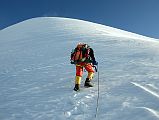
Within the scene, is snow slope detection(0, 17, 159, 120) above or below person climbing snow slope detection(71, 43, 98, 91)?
below

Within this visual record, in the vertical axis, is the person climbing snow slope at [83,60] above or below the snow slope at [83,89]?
above

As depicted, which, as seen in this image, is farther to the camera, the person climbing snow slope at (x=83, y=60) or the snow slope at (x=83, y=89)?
the person climbing snow slope at (x=83, y=60)

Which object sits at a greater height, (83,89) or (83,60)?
(83,60)

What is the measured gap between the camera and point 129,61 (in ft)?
44.6

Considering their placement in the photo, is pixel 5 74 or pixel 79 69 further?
pixel 5 74

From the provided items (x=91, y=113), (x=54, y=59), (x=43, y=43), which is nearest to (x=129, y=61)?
(x=54, y=59)

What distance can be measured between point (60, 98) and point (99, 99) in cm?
118

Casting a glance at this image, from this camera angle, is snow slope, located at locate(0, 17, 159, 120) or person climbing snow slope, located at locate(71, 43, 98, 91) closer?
snow slope, located at locate(0, 17, 159, 120)

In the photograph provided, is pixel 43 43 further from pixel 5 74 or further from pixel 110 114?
pixel 110 114

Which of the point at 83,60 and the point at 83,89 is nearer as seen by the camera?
the point at 83,89

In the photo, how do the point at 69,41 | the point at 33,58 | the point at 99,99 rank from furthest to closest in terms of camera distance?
1. the point at 69,41
2. the point at 33,58
3. the point at 99,99

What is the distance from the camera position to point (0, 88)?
11625 millimetres

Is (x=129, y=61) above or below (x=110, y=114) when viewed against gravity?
above

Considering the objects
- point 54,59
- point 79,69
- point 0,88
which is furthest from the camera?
point 54,59
